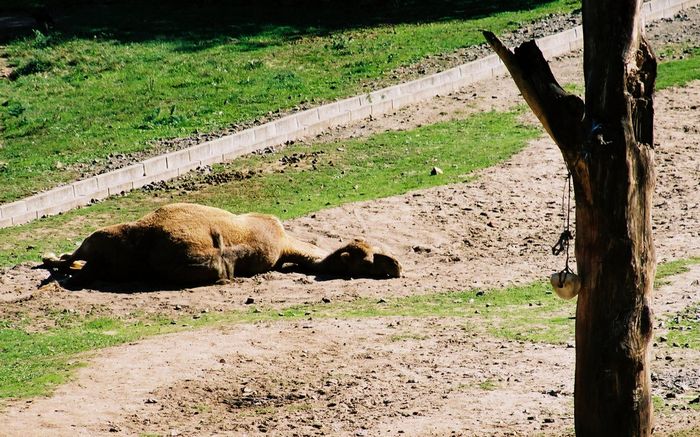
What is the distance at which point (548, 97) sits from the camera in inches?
280

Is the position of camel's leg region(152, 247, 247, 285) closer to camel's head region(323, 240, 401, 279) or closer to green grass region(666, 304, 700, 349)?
camel's head region(323, 240, 401, 279)

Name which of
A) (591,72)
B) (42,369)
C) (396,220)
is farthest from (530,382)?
(396,220)

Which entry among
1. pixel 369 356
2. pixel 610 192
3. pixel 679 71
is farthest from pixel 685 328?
pixel 679 71

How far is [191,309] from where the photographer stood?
40.8 ft

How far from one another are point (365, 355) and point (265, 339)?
0.95 m

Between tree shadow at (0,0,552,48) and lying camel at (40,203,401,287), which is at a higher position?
tree shadow at (0,0,552,48)

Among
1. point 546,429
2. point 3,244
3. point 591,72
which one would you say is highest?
point 591,72

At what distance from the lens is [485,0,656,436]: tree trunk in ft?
23.0

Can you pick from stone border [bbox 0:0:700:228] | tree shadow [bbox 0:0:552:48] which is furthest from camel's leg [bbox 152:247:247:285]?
tree shadow [bbox 0:0:552:48]

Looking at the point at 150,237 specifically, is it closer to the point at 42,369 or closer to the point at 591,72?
the point at 42,369

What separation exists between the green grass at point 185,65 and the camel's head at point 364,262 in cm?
519

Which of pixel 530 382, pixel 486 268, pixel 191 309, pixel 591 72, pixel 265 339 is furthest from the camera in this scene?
pixel 486 268

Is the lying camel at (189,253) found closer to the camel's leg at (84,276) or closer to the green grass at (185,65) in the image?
the camel's leg at (84,276)

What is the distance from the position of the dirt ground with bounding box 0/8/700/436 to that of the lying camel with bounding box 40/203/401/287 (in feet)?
0.71
